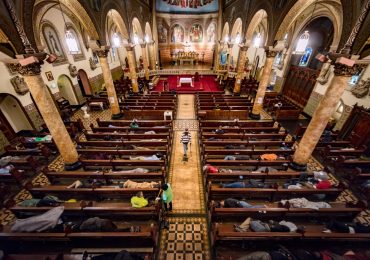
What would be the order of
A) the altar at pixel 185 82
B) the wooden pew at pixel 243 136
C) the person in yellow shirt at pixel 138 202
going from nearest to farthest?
1. the person in yellow shirt at pixel 138 202
2. the wooden pew at pixel 243 136
3. the altar at pixel 185 82

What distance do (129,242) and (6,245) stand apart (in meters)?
3.22

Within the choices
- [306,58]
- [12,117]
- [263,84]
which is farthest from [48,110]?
[306,58]

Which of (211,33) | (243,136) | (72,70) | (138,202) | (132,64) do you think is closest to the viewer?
(138,202)

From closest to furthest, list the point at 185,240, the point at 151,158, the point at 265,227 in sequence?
the point at 265,227 < the point at 185,240 < the point at 151,158

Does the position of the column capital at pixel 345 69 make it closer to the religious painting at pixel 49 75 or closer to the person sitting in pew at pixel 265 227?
the person sitting in pew at pixel 265 227

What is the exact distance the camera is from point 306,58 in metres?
13.3

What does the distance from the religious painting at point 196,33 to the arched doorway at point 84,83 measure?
16.5 meters

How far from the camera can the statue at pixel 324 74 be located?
1090 centimetres

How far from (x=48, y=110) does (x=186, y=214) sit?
610 cm

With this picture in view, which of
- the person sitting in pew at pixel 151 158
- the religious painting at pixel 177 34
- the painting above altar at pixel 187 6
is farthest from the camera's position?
the religious painting at pixel 177 34

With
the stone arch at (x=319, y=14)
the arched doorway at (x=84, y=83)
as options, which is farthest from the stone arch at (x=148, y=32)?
the stone arch at (x=319, y=14)

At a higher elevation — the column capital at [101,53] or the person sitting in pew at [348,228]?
the column capital at [101,53]

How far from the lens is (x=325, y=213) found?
16.3 ft

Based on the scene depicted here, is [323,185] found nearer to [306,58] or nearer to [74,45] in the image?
[306,58]
